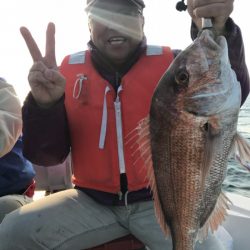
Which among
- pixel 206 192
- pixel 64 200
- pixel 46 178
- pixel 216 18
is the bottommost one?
pixel 46 178

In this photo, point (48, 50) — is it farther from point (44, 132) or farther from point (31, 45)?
point (44, 132)

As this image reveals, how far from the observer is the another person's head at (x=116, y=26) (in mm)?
3438

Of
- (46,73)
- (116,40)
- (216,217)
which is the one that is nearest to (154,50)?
(116,40)

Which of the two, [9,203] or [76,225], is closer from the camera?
[76,225]

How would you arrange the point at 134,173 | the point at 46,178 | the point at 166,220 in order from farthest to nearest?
the point at 46,178, the point at 134,173, the point at 166,220

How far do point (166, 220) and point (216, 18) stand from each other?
4.16ft

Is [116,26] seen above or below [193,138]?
above

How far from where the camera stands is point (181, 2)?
2.65 metres

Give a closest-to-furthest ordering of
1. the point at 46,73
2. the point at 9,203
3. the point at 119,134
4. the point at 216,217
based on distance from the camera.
Result: the point at 216,217
the point at 46,73
the point at 119,134
the point at 9,203

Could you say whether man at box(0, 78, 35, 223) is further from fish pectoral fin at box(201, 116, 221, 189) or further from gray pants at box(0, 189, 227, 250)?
fish pectoral fin at box(201, 116, 221, 189)

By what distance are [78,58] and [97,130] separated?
2.69 ft

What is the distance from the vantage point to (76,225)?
3.25 metres

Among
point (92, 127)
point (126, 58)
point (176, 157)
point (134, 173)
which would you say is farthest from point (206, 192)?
point (126, 58)

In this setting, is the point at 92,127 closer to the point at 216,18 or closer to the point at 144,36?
the point at 144,36
